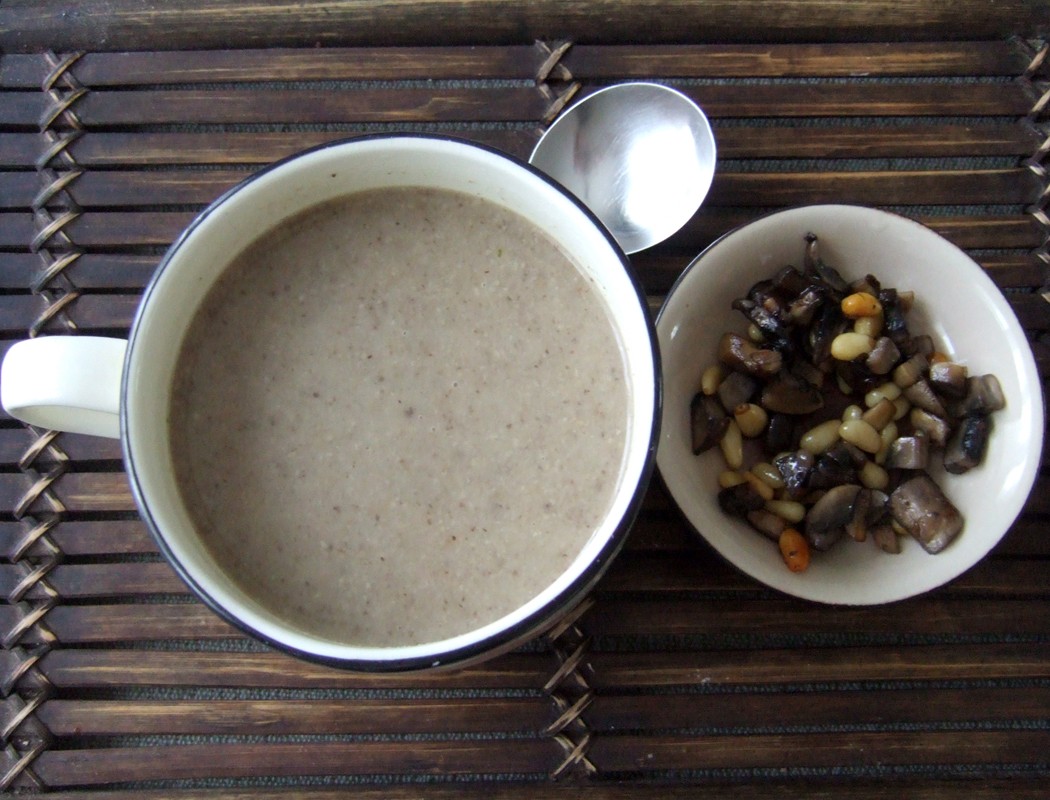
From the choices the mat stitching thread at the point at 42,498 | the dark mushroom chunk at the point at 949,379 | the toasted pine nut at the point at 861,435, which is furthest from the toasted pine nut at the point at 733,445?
the mat stitching thread at the point at 42,498

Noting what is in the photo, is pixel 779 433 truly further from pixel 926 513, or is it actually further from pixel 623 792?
pixel 623 792

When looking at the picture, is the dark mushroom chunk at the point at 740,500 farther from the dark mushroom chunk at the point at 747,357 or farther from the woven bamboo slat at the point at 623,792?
the woven bamboo slat at the point at 623,792

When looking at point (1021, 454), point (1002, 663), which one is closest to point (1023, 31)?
point (1021, 454)

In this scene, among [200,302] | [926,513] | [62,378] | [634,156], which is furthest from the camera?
[634,156]

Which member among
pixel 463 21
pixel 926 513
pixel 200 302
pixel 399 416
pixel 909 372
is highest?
pixel 463 21

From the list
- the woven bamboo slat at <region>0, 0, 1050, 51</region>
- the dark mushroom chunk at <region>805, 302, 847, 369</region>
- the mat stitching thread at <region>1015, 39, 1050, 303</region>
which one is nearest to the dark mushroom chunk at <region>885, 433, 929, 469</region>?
the dark mushroom chunk at <region>805, 302, 847, 369</region>

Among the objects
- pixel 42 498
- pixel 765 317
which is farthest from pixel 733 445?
pixel 42 498
